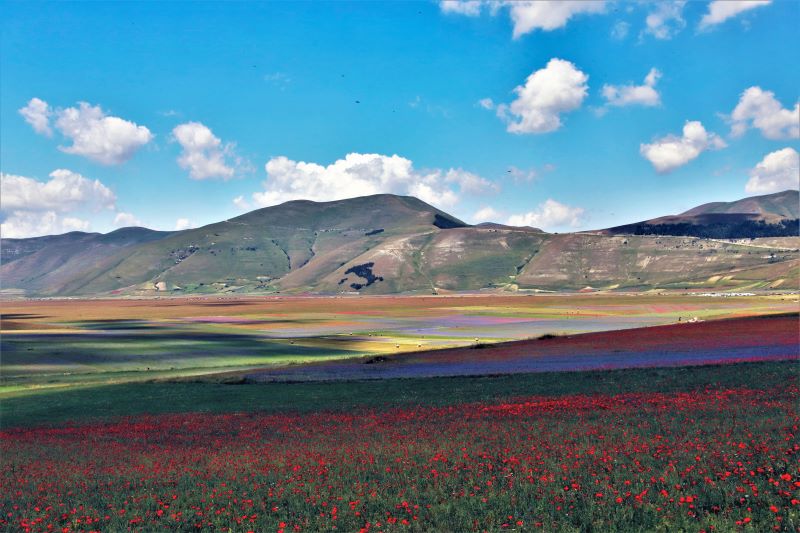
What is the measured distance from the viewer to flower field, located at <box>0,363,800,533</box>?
14133mm

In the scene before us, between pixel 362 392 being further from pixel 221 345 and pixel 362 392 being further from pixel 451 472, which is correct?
pixel 221 345

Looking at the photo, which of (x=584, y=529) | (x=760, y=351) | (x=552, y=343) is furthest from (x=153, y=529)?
(x=552, y=343)

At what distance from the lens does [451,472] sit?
18.5m

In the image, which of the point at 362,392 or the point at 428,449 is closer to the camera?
the point at 428,449

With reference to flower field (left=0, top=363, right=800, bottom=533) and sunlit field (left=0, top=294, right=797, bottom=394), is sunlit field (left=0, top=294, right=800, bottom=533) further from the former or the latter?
sunlit field (left=0, top=294, right=797, bottom=394)

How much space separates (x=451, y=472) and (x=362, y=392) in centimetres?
2668

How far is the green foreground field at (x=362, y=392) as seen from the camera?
36.2 metres

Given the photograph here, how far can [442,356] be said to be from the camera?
71812 mm

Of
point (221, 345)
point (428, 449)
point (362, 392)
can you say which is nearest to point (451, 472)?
point (428, 449)

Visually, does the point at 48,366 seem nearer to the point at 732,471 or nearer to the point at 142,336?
the point at 142,336

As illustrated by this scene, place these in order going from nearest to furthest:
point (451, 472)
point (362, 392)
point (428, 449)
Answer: point (451, 472) → point (428, 449) → point (362, 392)

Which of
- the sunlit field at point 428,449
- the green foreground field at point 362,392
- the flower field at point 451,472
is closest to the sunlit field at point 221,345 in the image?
the sunlit field at point 428,449

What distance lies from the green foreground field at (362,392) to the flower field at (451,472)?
16.8 ft

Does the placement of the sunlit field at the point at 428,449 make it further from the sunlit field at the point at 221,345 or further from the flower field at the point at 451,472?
the sunlit field at the point at 221,345
